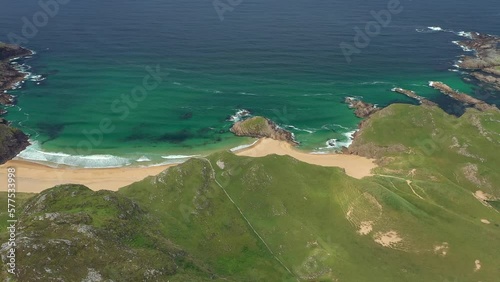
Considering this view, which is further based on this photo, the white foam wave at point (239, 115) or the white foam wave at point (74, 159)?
the white foam wave at point (239, 115)

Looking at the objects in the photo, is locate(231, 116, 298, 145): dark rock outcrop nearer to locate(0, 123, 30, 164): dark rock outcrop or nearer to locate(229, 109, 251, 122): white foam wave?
locate(229, 109, 251, 122): white foam wave

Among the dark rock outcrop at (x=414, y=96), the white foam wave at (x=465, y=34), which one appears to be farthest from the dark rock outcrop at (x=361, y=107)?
the white foam wave at (x=465, y=34)

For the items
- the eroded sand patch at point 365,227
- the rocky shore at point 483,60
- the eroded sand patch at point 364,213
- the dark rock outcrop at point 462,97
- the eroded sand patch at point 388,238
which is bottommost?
the eroded sand patch at point 388,238

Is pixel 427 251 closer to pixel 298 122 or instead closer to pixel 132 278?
pixel 132 278

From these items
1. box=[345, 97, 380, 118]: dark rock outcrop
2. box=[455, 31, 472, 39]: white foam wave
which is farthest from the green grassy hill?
box=[455, 31, 472, 39]: white foam wave

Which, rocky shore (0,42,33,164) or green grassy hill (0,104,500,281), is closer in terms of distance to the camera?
green grassy hill (0,104,500,281)

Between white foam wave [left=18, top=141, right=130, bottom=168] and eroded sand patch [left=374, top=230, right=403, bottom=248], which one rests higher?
white foam wave [left=18, top=141, right=130, bottom=168]

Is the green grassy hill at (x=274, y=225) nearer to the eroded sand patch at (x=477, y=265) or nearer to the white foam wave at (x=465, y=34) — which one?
the eroded sand patch at (x=477, y=265)

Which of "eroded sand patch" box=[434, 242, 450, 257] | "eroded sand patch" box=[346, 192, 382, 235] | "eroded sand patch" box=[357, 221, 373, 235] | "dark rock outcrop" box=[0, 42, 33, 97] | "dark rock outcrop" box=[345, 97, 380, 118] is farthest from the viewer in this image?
"dark rock outcrop" box=[0, 42, 33, 97]
